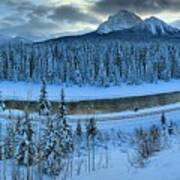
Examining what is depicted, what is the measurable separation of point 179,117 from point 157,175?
64.7 metres

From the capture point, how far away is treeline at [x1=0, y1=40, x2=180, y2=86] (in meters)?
129

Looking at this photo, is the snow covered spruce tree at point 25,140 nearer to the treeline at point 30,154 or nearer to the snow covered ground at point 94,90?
the treeline at point 30,154

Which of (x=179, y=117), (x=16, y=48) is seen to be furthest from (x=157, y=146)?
(x=16, y=48)

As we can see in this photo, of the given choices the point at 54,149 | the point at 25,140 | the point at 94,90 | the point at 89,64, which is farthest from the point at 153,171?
the point at 89,64

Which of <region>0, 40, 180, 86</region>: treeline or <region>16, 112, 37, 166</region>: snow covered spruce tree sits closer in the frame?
<region>16, 112, 37, 166</region>: snow covered spruce tree

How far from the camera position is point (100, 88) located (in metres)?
122

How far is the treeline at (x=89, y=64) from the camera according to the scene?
423 feet

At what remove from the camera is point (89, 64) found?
441ft

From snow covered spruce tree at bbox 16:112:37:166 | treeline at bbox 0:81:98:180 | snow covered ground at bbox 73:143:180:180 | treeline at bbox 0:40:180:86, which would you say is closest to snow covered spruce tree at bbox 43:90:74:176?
treeline at bbox 0:81:98:180

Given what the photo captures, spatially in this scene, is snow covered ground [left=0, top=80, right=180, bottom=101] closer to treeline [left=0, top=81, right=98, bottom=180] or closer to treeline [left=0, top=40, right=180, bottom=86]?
treeline [left=0, top=40, right=180, bottom=86]

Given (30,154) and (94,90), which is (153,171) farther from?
(94,90)

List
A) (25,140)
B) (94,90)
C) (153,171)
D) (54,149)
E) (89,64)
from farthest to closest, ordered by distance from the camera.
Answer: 1. (89,64)
2. (94,90)
3. (54,149)
4. (25,140)
5. (153,171)

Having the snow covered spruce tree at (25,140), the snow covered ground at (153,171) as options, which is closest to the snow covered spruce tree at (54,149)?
the snow covered spruce tree at (25,140)

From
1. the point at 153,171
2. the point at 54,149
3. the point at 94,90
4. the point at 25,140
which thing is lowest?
the point at 54,149
